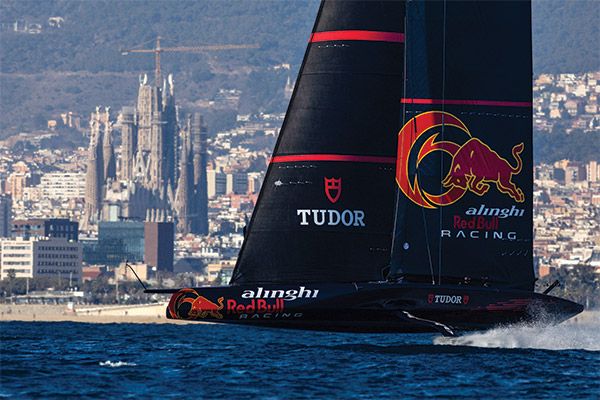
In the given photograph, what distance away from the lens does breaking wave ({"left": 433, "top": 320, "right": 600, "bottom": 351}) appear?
31844 mm

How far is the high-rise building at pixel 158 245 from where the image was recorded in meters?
192

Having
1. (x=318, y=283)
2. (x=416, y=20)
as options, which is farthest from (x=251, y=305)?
(x=416, y=20)

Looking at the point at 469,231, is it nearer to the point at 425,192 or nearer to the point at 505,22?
the point at 425,192

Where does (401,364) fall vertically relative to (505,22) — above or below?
below

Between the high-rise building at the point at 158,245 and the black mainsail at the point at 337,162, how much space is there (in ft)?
522

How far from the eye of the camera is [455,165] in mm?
31672

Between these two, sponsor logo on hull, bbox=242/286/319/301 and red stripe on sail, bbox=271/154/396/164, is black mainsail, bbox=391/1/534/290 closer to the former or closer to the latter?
red stripe on sail, bbox=271/154/396/164

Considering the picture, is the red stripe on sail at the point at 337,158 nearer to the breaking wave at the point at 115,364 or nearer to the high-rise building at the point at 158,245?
the breaking wave at the point at 115,364

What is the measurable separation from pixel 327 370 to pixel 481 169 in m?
5.04

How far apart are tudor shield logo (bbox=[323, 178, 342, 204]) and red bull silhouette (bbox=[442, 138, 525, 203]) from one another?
70.9 inches

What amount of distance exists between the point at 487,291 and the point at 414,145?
274cm

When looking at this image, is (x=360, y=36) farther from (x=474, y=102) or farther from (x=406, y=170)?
(x=406, y=170)

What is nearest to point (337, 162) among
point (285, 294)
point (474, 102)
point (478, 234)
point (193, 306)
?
point (285, 294)

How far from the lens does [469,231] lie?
104ft
